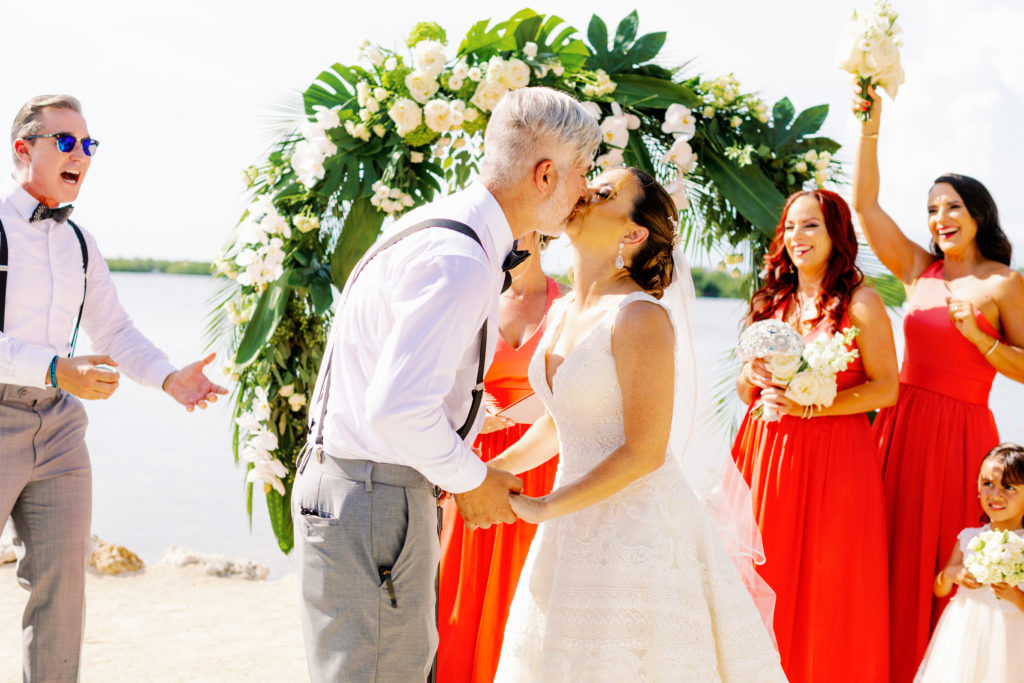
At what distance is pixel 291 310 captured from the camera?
4.68 metres

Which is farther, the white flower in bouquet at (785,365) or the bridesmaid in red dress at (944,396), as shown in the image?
the bridesmaid in red dress at (944,396)

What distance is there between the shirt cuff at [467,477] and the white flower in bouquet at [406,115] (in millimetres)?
2461

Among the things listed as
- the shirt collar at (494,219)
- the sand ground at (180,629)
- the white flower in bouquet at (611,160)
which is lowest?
the sand ground at (180,629)

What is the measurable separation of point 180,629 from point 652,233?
4.29 meters

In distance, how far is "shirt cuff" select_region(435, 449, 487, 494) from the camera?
7.46 feet

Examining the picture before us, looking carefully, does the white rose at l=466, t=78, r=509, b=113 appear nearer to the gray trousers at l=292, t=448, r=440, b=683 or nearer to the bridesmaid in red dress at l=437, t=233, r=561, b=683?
the bridesmaid in red dress at l=437, t=233, r=561, b=683

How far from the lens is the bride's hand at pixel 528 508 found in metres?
2.51

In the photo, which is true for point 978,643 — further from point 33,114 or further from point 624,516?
point 33,114

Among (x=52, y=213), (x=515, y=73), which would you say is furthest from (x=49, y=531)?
(x=515, y=73)

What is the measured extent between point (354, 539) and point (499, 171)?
998mm

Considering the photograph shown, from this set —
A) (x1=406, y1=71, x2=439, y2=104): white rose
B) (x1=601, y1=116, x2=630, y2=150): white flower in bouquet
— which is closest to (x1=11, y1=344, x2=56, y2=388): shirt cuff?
(x1=406, y1=71, x2=439, y2=104): white rose

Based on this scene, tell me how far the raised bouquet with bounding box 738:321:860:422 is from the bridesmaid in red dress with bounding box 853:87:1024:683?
44 cm

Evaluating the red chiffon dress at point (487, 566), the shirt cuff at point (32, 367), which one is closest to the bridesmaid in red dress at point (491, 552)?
the red chiffon dress at point (487, 566)

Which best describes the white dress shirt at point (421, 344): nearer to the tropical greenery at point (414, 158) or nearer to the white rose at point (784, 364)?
the white rose at point (784, 364)
